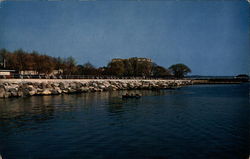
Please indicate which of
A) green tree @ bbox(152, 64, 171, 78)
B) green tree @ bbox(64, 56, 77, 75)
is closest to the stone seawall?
green tree @ bbox(64, 56, 77, 75)

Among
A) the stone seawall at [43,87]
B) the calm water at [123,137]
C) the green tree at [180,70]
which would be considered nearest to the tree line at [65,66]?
the green tree at [180,70]

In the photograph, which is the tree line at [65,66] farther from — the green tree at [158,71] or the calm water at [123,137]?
the calm water at [123,137]

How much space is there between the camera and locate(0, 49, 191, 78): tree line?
4468 cm

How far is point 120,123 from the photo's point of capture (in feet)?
41.8

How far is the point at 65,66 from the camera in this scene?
59594mm

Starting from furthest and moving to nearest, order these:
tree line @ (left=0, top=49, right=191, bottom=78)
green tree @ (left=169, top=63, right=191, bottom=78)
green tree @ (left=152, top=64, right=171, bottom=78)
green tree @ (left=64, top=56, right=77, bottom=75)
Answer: green tree @ (left=169, top=63, right=191, bottom=78)
green tree @ (left=152, top=64, right=171, bottom=78)
green tree @ (left=64, top=56, right=77, bottom=75)
tree line @ (left=0, top=49, right=191, bottom=78)

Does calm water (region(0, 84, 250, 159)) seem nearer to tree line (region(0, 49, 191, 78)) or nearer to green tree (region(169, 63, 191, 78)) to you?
tree line (region(0, 49, 191, 78))

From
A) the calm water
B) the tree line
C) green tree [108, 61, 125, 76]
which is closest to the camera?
the calm water

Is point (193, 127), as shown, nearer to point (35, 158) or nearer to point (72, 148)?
point (72, 148)

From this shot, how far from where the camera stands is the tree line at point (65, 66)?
44.7 meters

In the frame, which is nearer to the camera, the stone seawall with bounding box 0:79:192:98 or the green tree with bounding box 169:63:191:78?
the stone seawall with bounding box 0:79:192:98

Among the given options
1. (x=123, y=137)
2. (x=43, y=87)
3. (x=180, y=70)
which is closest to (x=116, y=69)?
(x=180, y=70)

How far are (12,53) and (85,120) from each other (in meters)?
38.8

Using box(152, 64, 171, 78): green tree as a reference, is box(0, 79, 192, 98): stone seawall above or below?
below
